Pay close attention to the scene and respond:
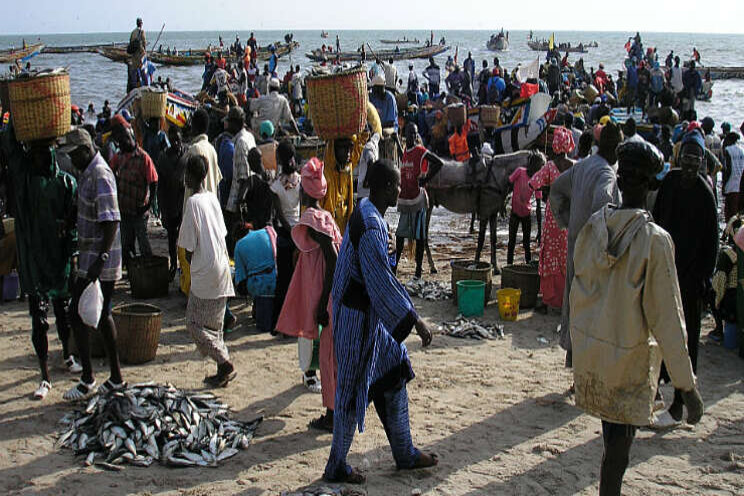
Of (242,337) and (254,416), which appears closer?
(254,416)

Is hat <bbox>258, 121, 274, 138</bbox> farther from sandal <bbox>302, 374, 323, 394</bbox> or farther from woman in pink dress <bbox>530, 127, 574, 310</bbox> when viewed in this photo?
sandal <bbox>302, 374, 323, 394</bbox>

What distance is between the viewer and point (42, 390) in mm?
5723

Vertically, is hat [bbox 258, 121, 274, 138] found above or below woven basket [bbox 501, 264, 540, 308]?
above

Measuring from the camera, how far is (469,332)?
741 cm

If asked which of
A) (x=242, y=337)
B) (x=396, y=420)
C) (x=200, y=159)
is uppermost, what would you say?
(x=200, y=159)

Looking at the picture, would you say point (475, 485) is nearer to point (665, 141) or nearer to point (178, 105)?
point (665, 141)

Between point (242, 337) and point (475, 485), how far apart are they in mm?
3374

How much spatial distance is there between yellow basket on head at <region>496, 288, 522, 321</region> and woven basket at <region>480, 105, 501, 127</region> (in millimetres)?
10018

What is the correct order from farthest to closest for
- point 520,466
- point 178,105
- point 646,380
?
point 178,105, point 520,466, point 646,380

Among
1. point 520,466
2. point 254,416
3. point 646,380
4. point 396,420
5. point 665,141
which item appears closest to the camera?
point 646,380

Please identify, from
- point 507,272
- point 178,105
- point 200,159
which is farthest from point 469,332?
point 178,105

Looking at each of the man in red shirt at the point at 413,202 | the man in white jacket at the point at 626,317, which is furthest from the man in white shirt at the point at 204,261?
the man in red shirt at the point at 413,202

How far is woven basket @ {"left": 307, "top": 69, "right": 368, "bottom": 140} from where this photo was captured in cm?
611

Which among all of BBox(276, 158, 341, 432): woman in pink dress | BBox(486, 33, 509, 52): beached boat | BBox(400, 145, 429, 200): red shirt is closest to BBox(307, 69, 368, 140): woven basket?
BBox(276, 158, 341, 432): woman in pink dress
